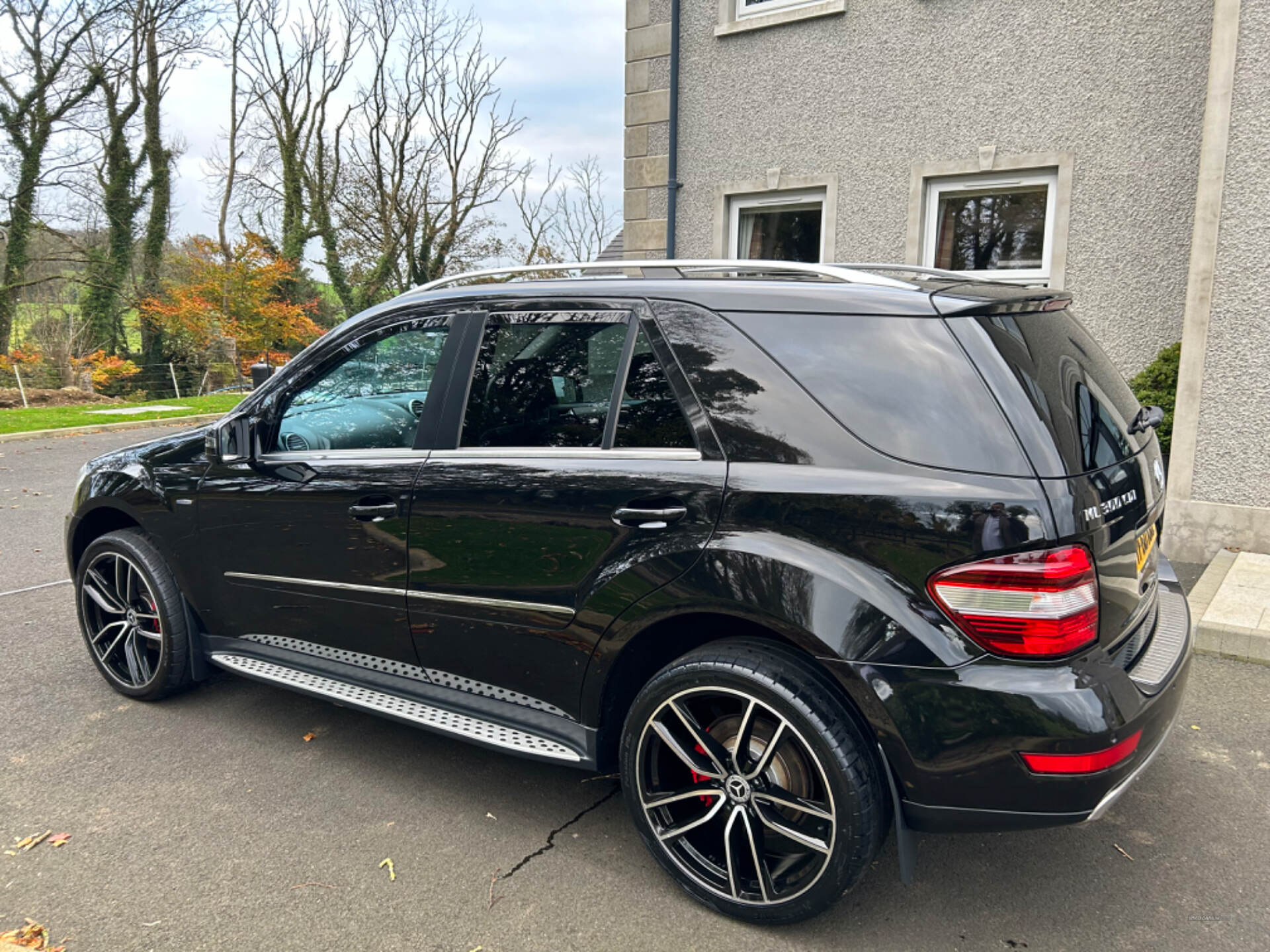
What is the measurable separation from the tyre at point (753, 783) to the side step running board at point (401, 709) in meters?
0.32

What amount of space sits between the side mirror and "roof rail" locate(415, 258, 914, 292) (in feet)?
2.98

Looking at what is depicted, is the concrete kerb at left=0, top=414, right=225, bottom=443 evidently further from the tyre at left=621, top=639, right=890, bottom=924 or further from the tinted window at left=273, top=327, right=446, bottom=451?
the tyre at left=621, top=639, right=890, bottom=924

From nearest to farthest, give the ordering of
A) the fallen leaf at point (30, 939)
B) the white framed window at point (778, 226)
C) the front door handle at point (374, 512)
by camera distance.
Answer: the fallen leaf at point (30, 939) → the front door handle at point (374, 512) → the white framed window at point (778, 226)

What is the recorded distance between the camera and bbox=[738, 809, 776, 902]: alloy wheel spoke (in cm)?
243

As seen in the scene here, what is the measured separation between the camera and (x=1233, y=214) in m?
5.51

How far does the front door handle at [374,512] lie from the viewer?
10.1ft

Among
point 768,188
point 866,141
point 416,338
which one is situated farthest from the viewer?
point 768,188

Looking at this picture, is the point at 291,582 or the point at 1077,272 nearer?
the point at 291,582

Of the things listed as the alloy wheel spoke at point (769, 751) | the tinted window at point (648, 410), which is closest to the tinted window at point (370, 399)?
the tinted window at point (648, 410)

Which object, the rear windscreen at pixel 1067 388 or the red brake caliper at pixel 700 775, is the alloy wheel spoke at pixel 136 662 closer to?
the red brake caliper at pixel 700 775

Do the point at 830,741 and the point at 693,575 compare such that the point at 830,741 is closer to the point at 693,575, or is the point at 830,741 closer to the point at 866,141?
the point at 693,575

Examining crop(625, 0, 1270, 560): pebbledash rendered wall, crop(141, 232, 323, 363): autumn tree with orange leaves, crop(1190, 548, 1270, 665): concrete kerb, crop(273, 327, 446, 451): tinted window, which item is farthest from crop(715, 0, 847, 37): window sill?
crop(141, 232, 323, 363): autumn tree with orange leaves

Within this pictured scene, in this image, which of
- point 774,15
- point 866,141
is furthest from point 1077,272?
point 774,15

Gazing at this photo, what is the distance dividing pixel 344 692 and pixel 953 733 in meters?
2.16
